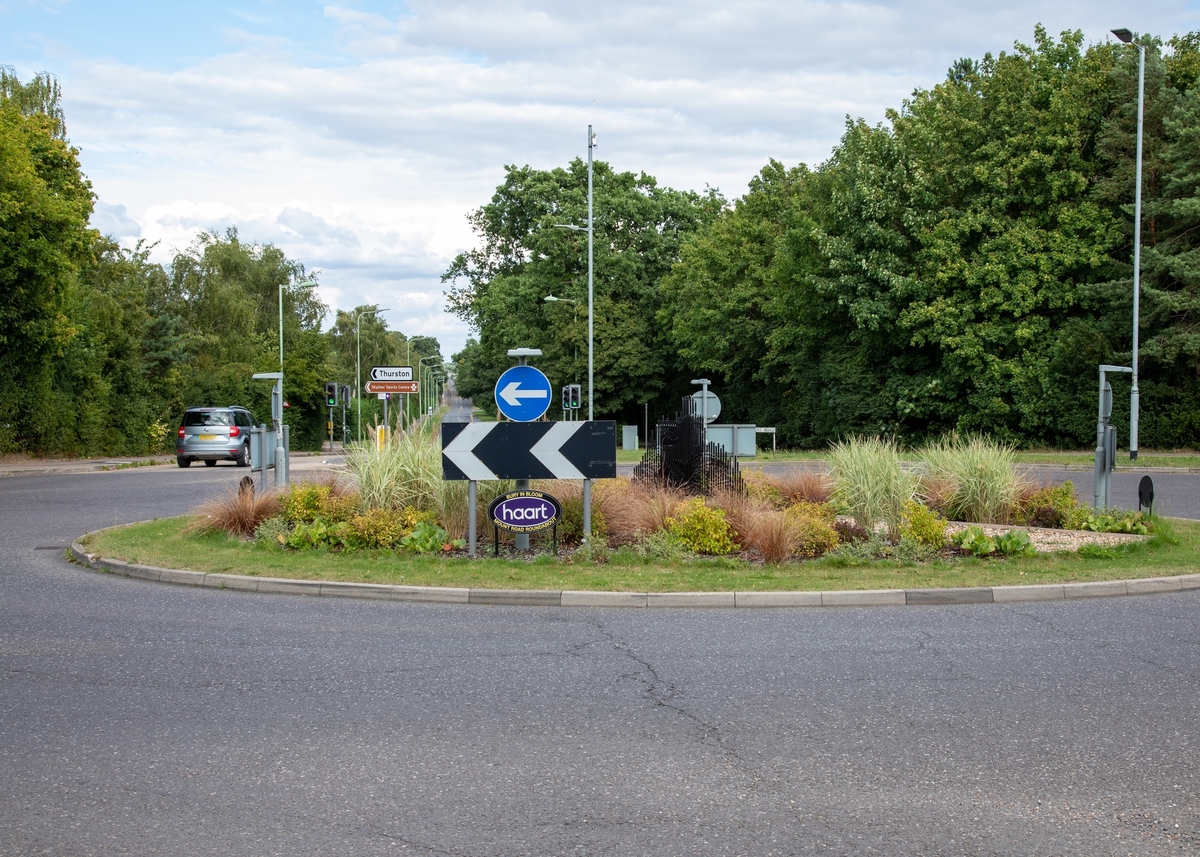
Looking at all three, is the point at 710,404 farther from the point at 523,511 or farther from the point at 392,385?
the point at 392,385

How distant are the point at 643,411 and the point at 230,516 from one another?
163 feet

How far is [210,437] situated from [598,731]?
28774 millimetres

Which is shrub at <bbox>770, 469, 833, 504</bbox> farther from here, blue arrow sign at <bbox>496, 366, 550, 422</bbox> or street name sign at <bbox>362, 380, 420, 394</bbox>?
street name sign at <bbox>362, 380, 420, 394</bbox>

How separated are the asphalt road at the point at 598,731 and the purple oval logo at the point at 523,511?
253 cm

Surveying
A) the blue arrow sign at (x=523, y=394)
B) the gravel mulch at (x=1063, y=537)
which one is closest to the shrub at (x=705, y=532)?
the blue arrow sign at (x=523, y=394)

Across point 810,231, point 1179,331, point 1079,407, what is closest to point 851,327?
point 810,231

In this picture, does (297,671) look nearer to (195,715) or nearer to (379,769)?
(195,715)

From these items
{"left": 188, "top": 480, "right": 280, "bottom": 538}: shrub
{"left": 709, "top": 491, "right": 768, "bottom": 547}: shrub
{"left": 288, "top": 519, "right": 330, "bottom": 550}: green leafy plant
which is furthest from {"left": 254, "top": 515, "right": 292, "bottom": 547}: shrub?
{"left": 709, "top": 491, "right": 768, "bottom": 547}: shrub

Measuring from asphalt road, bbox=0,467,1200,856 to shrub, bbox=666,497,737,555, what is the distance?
8.08 feet

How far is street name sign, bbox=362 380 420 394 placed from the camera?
31219 millimetres

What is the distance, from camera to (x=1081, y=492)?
64.1 feet

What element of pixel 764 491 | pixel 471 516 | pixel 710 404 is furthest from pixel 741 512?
pixel 710 404

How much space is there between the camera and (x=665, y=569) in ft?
35.7

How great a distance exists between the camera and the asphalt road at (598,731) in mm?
4293
